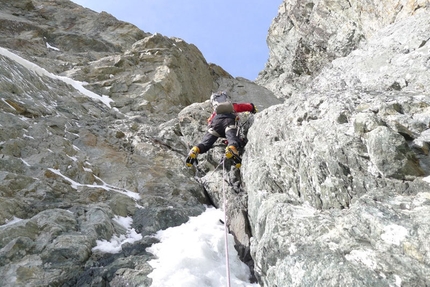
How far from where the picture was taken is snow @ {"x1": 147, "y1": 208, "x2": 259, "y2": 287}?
5.01 m

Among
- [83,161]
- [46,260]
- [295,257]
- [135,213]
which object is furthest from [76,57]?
[295,257]

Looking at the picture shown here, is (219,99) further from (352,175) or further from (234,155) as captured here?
(352,175)

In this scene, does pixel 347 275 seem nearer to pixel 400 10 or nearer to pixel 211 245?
pixel 211 245

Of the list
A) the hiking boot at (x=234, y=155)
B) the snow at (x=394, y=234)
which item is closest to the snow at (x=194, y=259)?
the hiking boot at (x=234, y=155)

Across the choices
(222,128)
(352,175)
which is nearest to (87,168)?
(222,128)

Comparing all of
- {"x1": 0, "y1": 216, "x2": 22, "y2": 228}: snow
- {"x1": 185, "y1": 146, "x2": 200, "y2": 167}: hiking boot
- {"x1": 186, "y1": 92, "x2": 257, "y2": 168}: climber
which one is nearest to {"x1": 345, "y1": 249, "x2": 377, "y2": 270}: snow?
{"x1": 186, "y1": 92, "x2": 257, "y2": 168}: climber

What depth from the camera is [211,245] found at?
19.9ft

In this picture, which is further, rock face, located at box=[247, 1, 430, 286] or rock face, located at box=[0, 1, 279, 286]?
rock face, located at box=[0, 1, 279, 286]

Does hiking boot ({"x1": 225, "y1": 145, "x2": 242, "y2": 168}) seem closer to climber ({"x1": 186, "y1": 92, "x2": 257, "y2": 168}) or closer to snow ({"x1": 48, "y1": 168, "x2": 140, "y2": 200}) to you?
climber ({"x1": 186, "y1": 92, "x2": 257, "y2": 168})

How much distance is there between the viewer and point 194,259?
5.45 meters

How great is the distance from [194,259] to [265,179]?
75.6 inches

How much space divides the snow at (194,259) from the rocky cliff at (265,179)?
0.24m

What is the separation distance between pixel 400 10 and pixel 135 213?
41.2 ft

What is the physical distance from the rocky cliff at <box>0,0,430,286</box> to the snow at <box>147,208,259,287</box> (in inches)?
9.4
